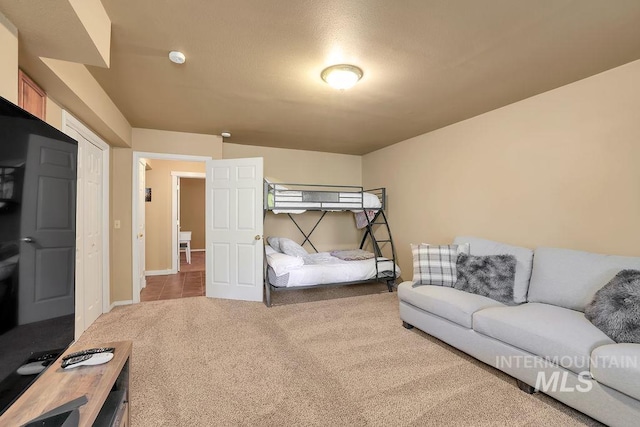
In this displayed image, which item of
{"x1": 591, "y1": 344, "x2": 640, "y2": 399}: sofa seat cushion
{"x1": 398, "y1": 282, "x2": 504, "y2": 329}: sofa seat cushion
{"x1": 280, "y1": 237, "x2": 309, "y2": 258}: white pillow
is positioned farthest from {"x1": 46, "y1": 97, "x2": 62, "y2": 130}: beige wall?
{"x1": 591, "y1": 344, "x2": 640, "y2": 399}: sofa seat cushion

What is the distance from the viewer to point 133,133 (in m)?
3.95

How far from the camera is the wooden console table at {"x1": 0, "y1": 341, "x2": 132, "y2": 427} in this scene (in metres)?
0.97

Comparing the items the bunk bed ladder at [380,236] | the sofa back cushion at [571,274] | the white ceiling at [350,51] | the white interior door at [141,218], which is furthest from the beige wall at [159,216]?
the sofa back cushion at [571,274]

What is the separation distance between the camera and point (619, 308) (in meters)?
1.81

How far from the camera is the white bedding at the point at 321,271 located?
385 cm

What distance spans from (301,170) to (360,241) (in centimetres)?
188

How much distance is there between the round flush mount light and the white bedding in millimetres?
2518

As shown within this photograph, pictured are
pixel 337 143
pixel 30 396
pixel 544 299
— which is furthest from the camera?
pixel 337 143

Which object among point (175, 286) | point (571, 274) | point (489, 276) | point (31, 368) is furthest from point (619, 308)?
point (175, 286)

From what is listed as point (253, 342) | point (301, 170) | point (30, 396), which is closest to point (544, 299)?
point (253, 342)

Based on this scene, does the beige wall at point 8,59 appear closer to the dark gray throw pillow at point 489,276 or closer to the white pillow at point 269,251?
the white pillow at point 269,251

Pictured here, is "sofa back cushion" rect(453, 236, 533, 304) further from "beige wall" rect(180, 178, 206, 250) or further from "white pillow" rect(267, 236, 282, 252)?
"beige wall" rect(180, 178, 206, 250)

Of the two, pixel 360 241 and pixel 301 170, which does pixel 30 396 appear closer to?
pixel 301 170

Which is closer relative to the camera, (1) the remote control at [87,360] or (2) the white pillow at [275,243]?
(1) the remote control at [87,360]
